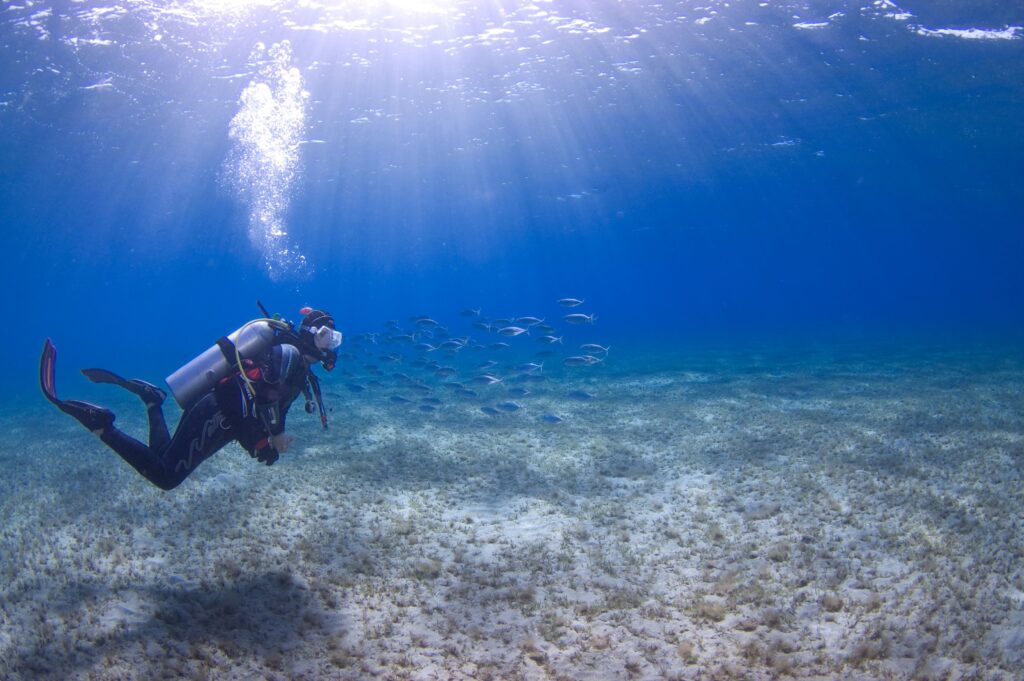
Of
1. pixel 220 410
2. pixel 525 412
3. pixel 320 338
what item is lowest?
pixel 525 412

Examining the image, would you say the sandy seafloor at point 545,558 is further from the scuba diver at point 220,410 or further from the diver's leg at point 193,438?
the scuba diver at point 220,410

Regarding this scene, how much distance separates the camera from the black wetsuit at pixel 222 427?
17.5 ft

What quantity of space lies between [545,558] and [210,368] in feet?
13.1

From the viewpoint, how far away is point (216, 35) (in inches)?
751

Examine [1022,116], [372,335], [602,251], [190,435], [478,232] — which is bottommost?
[602,251]

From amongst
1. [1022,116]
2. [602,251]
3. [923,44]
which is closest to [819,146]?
[1022,116]

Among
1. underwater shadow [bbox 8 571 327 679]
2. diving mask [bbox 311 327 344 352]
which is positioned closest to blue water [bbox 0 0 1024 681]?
underwater shadow [bbox 8 571 327 679]

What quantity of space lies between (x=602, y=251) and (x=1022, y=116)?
73.8 meters

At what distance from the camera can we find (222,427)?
5.47m

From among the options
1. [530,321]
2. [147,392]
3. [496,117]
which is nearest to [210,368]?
[147,392]

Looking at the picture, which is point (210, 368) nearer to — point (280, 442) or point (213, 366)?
point (213, 366)

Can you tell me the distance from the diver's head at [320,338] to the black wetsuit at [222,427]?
44 centimetres

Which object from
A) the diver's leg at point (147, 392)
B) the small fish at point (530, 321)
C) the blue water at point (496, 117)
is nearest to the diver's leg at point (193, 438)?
the diver's leg at point (147, 392)

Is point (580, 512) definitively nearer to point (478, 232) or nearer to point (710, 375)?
point (710, 375)
